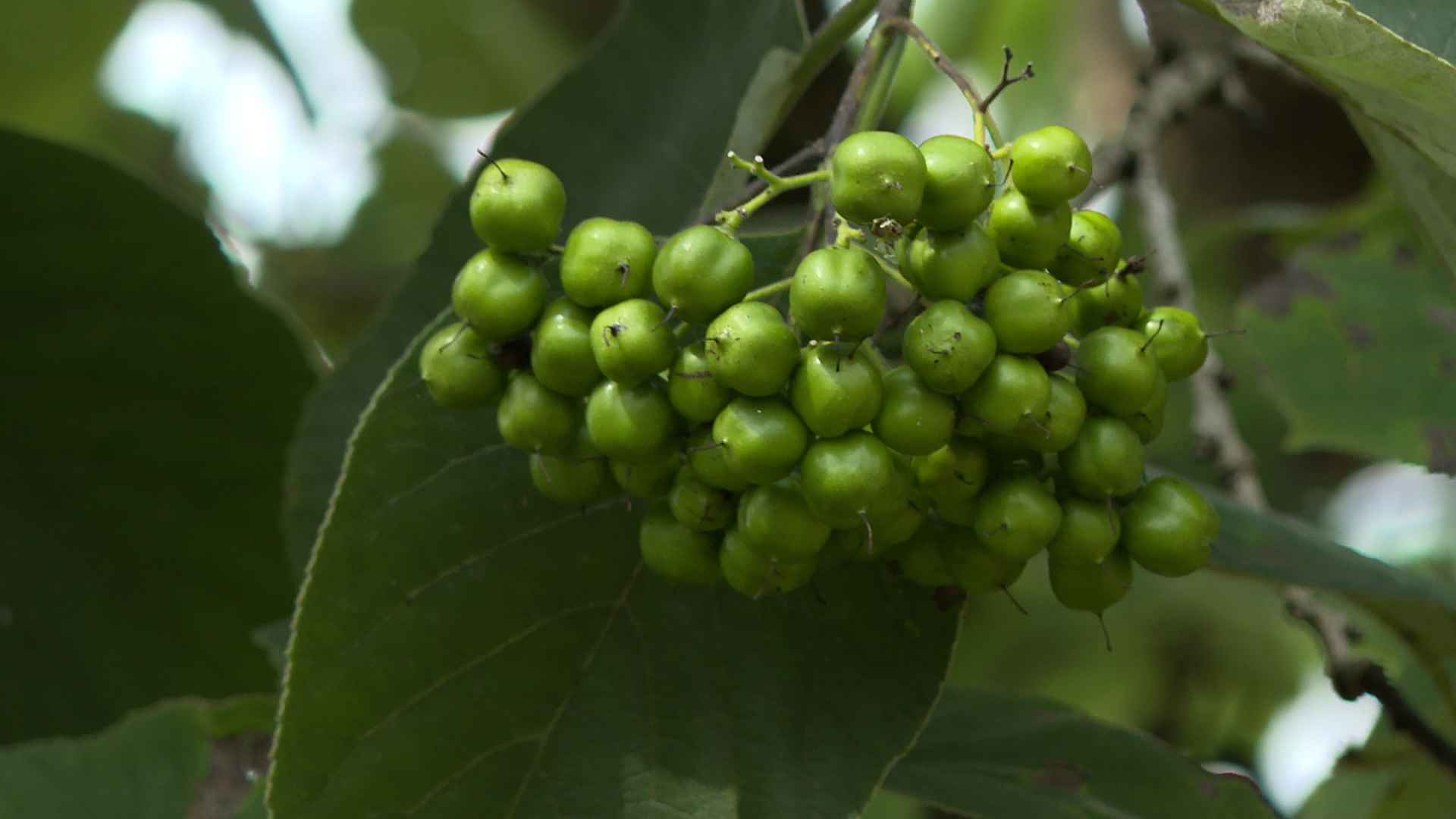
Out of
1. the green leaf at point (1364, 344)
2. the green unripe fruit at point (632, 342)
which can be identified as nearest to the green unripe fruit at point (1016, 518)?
the green unripe fruit at point (632, 342)

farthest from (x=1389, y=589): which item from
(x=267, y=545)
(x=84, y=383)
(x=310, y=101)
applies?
(x=310, y=101)

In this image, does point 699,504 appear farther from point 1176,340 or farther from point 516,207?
point 1176,340

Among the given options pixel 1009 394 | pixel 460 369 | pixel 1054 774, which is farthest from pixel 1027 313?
pixel 1054 774

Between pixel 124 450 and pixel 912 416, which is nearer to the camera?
pixel 912 416

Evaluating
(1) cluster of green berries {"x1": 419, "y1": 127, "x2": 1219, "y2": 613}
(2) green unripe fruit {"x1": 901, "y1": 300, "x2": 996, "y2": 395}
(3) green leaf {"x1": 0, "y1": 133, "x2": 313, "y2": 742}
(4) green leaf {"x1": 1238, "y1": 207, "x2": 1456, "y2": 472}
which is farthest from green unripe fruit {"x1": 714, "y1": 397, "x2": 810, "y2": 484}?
(4) green leaf {"x1": 1238, "y1": 207, "x2": 1456, "y2": 472}

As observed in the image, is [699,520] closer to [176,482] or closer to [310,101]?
[176,482]

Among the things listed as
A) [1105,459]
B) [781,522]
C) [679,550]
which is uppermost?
[1105,459]

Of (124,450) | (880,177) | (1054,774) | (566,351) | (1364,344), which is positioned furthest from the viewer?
(1364,344)
